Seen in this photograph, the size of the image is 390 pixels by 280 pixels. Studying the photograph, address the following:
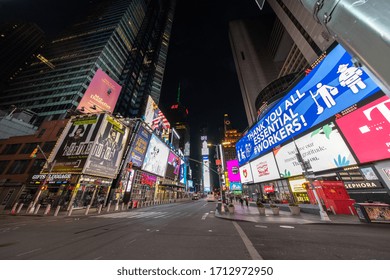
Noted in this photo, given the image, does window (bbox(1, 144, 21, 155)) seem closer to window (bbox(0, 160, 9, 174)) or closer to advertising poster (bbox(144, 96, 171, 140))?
window (bbox(0, 160, 9, 174))

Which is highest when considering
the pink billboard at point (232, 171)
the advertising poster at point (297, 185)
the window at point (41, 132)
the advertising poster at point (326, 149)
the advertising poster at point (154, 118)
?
the advertising poster at point (154, 118)

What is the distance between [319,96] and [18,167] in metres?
49.3

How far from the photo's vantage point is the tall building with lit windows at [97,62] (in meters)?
53.7

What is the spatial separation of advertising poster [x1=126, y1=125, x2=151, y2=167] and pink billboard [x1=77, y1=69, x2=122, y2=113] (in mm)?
8492

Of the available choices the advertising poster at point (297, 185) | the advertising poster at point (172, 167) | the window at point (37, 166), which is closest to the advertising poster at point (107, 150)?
the window at point (37, 166)

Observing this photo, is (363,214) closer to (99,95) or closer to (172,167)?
(99,95)

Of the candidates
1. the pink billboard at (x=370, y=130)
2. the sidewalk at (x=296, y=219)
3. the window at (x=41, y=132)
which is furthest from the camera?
the window at (x=41, y=132)

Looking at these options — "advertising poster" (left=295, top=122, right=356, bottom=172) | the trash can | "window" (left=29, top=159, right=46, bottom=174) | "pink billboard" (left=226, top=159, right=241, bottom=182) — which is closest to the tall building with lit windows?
"window" (left=29, top=159, right=46, bottom=174)

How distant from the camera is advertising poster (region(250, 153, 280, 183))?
82.5ft

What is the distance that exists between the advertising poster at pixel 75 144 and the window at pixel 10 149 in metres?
11.1

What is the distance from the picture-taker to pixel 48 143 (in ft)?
96.7

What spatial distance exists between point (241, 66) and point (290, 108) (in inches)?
2834

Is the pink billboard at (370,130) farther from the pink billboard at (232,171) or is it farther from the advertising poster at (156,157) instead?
the pink billboard at (232,171)
